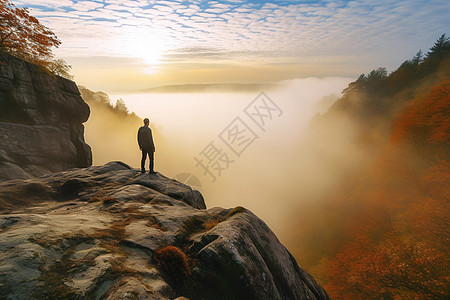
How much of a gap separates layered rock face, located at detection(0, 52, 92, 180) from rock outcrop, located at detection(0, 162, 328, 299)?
13867 mm

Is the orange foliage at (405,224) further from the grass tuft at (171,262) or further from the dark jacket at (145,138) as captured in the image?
the dark jacket at (145,138)

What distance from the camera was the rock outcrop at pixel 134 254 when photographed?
4.91 meters

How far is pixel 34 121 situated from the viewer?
83.4 feet

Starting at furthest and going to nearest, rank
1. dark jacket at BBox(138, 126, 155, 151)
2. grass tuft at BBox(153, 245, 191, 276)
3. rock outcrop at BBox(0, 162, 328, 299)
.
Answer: dark jacket at BBox(138, 126, 155, 151), grass tuft at BBox(153, 245, 191, 276), rock outcrop at BBox(0, 162, 328, 299)

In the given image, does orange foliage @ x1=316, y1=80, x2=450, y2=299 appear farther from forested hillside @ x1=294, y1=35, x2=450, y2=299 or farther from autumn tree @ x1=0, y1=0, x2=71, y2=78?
autumn tree @ x1=0, y1=0, x2=71, y2=78

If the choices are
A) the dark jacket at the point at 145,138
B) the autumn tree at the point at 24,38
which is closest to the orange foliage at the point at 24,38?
the autumn tree at the point at 24,38

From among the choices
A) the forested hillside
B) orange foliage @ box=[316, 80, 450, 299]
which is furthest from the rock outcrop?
the forested hillside

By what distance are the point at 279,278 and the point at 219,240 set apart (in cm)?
351

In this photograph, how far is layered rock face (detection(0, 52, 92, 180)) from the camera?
72.1ft

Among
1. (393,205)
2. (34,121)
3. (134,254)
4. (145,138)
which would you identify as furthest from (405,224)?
(34,121)

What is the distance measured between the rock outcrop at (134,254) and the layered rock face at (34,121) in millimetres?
13867

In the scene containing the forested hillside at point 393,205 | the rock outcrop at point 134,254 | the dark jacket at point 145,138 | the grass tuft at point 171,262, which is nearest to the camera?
the rock outcrop at point 134,254

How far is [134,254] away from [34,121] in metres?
28.8

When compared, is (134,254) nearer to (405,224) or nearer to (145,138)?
(145,138)
